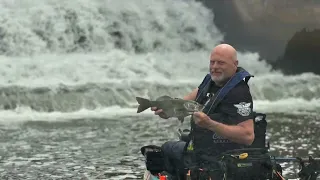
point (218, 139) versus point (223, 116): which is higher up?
point (223, 116)

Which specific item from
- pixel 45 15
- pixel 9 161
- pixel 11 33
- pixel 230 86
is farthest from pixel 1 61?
pixel 230 86

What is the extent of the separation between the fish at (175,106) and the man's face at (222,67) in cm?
26

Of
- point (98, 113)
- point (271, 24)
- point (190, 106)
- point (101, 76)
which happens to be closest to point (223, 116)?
point (190, 106)

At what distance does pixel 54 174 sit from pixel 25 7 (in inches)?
531

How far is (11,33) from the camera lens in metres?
18.9

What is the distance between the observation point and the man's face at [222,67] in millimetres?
4371

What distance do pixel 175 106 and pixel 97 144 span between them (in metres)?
5.51

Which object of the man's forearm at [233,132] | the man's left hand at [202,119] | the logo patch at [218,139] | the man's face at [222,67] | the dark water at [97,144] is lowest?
the dark water at [97,144]

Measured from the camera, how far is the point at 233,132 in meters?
4.20

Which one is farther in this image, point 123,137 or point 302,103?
point 302,103

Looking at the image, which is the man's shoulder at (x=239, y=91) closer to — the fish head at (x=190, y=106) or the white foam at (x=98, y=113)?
the fish head at (x=190, y=106)

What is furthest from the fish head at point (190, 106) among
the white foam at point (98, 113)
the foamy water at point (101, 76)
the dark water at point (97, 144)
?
the white foam at point (98, 113)

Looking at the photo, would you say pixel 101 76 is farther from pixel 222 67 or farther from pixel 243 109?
pixel 243 109

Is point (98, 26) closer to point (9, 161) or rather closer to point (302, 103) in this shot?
point (302, 103)
